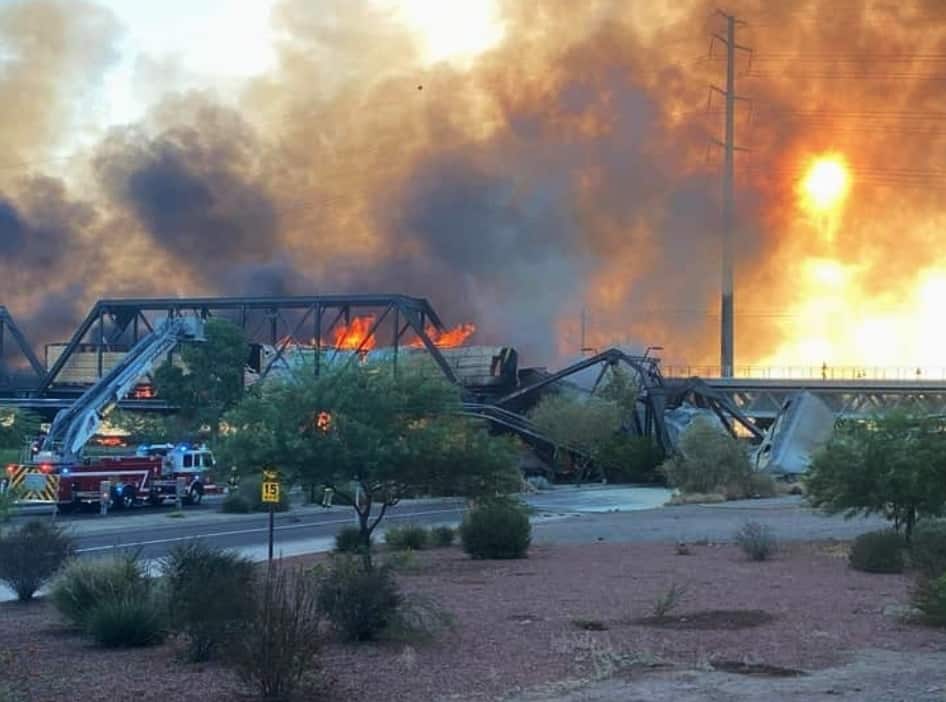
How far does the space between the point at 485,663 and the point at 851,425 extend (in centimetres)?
1730

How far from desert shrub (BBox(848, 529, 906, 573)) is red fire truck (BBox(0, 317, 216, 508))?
764 inches

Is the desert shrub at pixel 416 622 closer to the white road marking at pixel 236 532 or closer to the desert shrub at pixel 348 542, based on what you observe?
the desert shrub at pixel 348 542

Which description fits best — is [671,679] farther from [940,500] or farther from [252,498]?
[252,498]

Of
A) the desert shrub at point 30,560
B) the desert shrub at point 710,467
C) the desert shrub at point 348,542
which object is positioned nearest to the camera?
the desert shrub at point 30,560

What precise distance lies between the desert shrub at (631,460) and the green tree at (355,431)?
4433 cm

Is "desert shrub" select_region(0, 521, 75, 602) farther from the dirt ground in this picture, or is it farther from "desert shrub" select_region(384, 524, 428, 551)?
"desert shrub" select_region(384, 524, 428, 551)

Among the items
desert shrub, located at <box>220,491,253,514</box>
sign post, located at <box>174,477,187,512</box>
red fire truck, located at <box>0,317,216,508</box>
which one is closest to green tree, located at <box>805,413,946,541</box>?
red fire truck, located at <box>0,317,216,508</box>

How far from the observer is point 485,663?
13.1 meters

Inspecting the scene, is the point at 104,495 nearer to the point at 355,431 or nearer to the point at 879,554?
the point at 355,431

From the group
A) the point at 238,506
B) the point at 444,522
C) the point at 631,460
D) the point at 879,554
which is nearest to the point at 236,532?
the point at 444,522

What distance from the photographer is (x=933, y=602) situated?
51.3ft

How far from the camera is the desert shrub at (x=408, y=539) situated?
28.8m

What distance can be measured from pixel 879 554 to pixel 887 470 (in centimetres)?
316

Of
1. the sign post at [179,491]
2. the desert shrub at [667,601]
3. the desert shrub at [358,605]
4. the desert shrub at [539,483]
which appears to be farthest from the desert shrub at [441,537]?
the desert shrub at [539,483]
